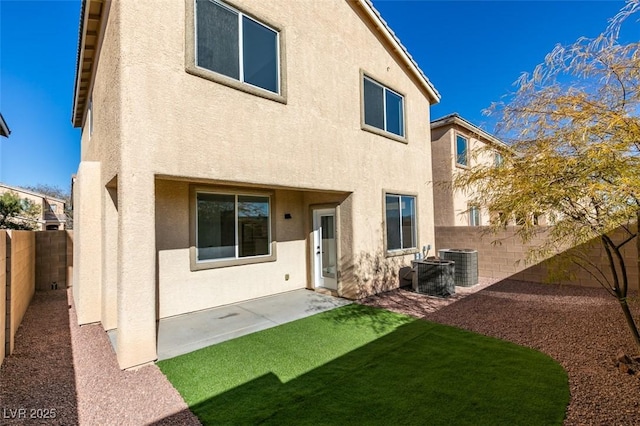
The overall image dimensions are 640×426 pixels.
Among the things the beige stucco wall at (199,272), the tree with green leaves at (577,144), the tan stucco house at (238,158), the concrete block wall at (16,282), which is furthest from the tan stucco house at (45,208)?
the tree with green leaves at (577,144)

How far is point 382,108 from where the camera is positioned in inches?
428

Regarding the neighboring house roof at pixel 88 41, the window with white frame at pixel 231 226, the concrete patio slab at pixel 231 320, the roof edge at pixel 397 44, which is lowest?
the concrete patio slab at pixel 231 320

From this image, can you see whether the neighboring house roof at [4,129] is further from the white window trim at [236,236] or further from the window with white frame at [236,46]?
the window with white frame at [236,46]

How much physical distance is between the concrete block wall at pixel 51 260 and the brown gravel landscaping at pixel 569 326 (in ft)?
36.3

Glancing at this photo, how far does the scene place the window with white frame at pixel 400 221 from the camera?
1058cm

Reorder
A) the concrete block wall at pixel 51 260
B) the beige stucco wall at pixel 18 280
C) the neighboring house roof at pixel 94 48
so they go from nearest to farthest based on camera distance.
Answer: the beige stucco wall at pixel 18 280, the neighboring house roof at pixel 94 48, the concrete block wall at pixel 51 260

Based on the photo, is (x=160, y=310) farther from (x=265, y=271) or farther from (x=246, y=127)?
(x=246, y=127)

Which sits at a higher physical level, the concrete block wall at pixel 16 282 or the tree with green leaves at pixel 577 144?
the tree with green leaves at pixel 577 144

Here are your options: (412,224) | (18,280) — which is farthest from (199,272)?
(412,224)

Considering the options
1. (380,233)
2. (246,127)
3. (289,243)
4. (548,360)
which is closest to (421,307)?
(380,233)

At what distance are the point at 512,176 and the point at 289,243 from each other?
7031 millimetres

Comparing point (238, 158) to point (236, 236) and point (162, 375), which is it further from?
point (162, 375)

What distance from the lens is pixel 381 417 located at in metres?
3.68

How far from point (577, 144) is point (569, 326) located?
15.9 ft
